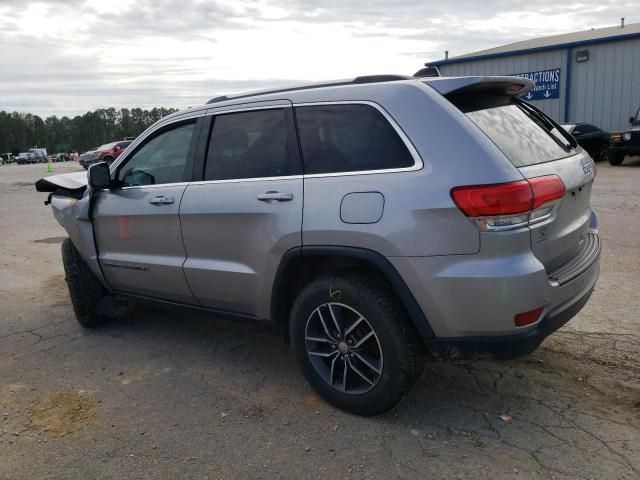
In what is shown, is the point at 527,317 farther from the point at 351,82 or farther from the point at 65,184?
the point at 65,184

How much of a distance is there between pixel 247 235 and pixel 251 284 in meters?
0.31

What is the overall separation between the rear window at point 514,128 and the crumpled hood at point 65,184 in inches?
136

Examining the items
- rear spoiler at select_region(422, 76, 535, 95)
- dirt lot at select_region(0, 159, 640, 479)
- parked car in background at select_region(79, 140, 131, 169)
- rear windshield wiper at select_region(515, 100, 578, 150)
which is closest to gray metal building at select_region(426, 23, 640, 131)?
parked car in background at select_region(79, 140, 131, 169)

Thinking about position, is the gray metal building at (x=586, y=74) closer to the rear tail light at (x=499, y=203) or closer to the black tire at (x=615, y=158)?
the black tire at (x=615, y=158)

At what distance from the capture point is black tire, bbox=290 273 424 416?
10.1ft

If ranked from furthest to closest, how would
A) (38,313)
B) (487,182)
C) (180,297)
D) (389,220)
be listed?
(38,313) → (180,297) → (389,220) → (487,182)

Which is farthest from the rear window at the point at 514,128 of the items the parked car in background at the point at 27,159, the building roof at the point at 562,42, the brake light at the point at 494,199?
the parked car in background at the point at 27,159

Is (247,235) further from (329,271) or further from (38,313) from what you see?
(38,313)

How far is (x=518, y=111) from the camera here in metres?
3.51

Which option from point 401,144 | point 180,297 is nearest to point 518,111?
point 401,144

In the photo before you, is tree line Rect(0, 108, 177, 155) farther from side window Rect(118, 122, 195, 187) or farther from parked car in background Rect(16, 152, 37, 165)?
side window Rect(118, 122, 195, 187)

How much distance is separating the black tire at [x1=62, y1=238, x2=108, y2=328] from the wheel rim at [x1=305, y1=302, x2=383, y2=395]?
7.81ft

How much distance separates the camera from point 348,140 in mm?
3293

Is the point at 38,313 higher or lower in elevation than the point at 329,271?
lower
